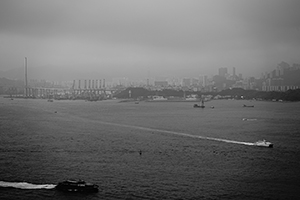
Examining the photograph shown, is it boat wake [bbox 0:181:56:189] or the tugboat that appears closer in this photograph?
the tugboat

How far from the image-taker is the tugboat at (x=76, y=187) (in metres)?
5.03

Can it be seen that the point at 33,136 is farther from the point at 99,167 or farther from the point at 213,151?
the point at 213,151

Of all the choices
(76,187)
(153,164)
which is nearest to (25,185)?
(76,187)

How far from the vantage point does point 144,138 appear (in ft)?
31.7

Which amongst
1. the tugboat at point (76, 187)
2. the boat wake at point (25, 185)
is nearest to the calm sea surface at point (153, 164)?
the boat wake at point (25, 185)

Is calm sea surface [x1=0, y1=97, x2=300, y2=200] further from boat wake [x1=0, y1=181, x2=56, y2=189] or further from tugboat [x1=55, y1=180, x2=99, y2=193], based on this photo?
tugboat [x1=55, y1=180, x2=99, y2=193]

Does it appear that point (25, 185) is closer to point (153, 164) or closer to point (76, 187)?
point (76, 187)

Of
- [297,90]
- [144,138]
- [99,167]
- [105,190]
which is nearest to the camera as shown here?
[105,190]

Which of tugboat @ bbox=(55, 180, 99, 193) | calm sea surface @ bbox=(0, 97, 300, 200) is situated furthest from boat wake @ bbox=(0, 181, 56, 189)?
tugboat @ bbox=(55, 180, 99, 193)

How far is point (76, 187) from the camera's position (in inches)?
199

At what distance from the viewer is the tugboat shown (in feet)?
16.5

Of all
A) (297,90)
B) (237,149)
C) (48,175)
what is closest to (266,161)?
(237,149)

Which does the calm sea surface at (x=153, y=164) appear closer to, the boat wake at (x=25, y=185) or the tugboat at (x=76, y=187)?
the boat wake at (x=25, y=185)

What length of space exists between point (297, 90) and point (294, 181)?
1177 inches
